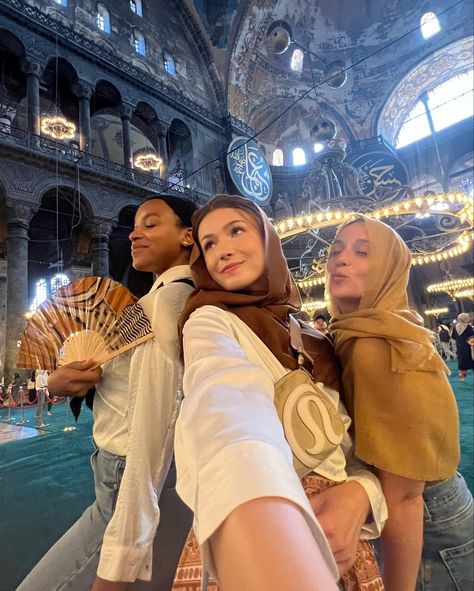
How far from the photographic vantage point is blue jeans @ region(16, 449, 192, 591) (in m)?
0.87

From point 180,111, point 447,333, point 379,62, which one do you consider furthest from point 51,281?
point 379,62

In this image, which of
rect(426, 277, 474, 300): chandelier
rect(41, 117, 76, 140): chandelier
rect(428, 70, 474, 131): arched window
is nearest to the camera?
rect(41, 117, 76, 140): chandelier

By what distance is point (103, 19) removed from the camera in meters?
11.7

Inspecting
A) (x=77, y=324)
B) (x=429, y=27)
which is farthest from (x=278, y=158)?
(x=77, y=324)

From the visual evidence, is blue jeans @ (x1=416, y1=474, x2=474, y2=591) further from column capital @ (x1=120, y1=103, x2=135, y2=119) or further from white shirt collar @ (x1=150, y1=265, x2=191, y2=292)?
column capital @ (x1=120, y1=103, x2=135, y2=119)

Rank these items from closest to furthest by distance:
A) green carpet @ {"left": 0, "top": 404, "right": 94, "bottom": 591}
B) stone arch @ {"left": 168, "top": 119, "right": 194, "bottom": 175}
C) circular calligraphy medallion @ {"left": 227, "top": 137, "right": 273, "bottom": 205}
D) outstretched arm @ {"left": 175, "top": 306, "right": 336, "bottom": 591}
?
outstretched arm @ {"left": 175, "top": 306, "right": 336, "bottom": 591}, green carpet @ {"left": 0, "top": 404, "right": 94, "bottom": 591}, circular calligraphy medallion @ {"left": 227, "top": 137, "right": 273, "bottom": 205}, stone arch @ {"left": 168, "top": 119, "right": 194, "bottom": 175}

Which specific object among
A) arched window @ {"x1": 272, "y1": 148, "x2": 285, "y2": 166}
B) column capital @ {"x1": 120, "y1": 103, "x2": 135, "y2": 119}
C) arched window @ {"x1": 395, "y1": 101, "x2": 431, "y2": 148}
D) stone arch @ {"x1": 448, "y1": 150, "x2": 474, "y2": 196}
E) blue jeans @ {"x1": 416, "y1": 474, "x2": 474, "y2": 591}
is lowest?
blue jeans @ {"x1": 416, "y1": 474, "x2": 474, "y2": 591}

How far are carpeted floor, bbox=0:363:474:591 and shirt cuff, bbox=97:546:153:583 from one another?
123cm

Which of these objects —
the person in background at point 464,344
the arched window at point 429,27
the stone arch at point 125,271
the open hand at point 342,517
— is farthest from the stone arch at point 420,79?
the open hand at point 342,517

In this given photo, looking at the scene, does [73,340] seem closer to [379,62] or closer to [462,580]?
[462,580]

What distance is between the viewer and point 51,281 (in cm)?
1442

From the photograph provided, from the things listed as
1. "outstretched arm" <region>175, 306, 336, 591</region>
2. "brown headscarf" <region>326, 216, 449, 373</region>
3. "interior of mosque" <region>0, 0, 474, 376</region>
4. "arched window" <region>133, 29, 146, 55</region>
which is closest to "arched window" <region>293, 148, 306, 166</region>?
"interior of mosque" <region>0, 0, 474, 376</region>

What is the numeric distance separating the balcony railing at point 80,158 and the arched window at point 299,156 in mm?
8588

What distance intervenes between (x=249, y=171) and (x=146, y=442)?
1267 centimetres
